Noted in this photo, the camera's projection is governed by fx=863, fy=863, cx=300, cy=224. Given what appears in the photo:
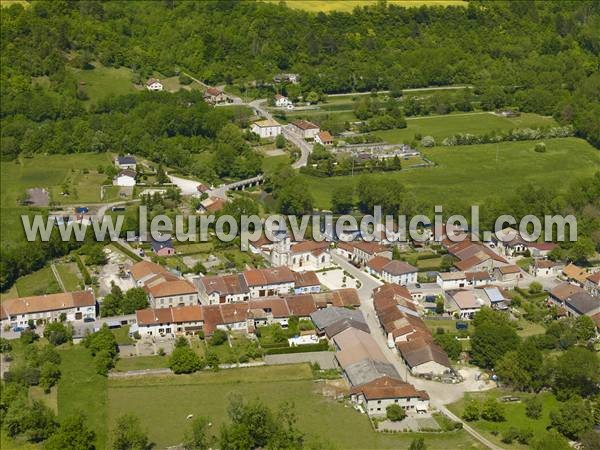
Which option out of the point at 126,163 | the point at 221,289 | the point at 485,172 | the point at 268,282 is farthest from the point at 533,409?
the point at 126,163

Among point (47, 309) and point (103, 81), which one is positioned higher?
point (103, 81)

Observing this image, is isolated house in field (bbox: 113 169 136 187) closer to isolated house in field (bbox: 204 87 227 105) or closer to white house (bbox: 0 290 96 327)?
white house (bbox: 0 290 96 327)

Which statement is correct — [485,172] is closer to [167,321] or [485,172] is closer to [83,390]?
[167,321]

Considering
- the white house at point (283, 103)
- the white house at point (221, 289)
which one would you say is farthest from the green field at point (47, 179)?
the white house at point (283, 103)

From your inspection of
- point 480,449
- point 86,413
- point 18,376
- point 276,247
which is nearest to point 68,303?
point 18,376

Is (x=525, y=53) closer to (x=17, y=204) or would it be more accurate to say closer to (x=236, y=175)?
(x=236, y=175)

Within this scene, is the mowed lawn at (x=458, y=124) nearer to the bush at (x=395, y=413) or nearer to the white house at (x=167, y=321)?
the white house at (x=167, y=321)
